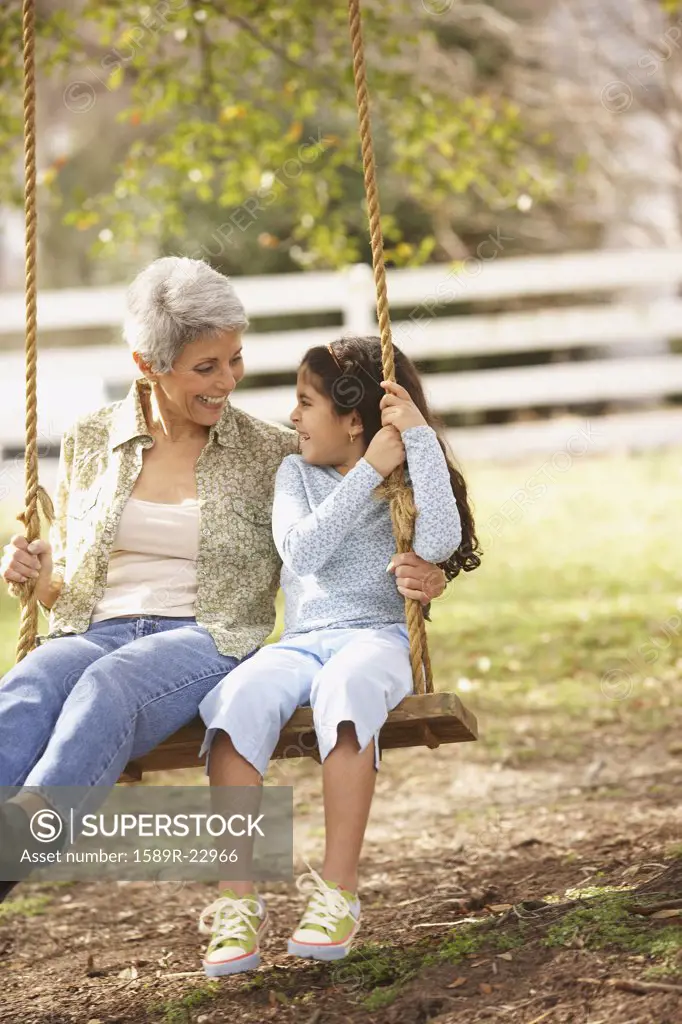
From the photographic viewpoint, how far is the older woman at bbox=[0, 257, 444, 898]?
277 centimetres

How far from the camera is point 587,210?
12523 mm

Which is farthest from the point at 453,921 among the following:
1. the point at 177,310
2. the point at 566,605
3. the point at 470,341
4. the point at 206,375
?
the point at 470,341

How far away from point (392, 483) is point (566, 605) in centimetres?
386

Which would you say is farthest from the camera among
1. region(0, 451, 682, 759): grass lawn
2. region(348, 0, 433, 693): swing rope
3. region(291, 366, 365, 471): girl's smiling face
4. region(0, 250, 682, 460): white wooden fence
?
region(0, 250, 682, 460): white wooden fence

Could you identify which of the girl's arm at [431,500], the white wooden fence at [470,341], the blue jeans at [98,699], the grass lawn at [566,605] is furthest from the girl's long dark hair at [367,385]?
the white wooden fence at [470,341]

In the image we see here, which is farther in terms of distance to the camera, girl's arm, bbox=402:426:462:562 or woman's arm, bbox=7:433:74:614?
woman's arm, bbox=7:433:74:614

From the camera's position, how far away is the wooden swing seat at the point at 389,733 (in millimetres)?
2508

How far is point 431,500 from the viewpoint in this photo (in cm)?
274

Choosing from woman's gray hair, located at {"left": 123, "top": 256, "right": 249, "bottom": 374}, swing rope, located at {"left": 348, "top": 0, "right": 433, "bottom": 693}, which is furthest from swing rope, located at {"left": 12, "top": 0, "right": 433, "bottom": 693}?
woman's gray hair, located at {"left": 123, "top": 256, "right": 249, "bottom": 374}

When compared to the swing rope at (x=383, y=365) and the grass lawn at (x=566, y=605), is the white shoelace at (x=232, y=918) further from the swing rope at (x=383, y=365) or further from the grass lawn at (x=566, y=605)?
the grass lawn at (x=566, y=605)

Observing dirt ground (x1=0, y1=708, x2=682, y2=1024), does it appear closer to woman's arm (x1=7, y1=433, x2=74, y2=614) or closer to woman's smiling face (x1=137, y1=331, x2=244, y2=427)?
→ woman's arm (x1=7, y1=433, x2=74, y2=614)

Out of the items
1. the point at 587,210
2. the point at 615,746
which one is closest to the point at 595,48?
the point at 587,210

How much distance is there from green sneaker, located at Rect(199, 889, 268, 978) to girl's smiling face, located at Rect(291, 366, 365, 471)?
3.16ft

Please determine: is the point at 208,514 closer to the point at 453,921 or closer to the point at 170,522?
the point at 170,522
